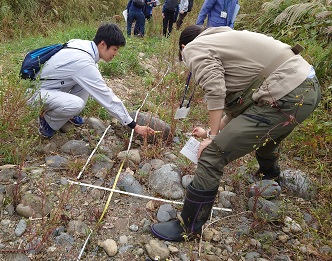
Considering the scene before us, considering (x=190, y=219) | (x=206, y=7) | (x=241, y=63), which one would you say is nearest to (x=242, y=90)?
(x=241, y=63)

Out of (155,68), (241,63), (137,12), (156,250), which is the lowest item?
(155,68)

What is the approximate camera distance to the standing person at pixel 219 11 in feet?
16.8

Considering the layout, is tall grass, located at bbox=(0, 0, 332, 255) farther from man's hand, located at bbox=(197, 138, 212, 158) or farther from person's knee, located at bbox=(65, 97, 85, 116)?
man's hand, located at bbox=(197, 138, 212, 158)

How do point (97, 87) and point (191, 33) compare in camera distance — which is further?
point (97, 87)

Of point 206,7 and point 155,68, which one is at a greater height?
point 206,7

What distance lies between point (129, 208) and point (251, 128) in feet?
3.55

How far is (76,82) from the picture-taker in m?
2.93

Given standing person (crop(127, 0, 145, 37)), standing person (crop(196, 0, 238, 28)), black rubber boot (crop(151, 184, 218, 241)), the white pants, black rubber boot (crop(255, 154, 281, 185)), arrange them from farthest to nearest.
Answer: standing person (crop(127, 0, 145, 37)) → standing person (crop(196, 0, 238, 28)) → the white pants → black rubber boot (crop(255, 154, 281, 185)) → black rubber boot (crop(151, 184, 218, 241))

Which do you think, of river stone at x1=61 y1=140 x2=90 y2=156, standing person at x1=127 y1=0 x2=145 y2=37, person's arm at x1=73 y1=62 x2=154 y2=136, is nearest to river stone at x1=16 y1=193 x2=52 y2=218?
river stone at x1=61 y1=140 x2=90 y2=156

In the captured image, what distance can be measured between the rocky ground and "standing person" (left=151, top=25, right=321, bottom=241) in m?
0.36

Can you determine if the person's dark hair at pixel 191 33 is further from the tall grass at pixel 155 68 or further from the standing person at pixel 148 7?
the standing person at pixel 148 7

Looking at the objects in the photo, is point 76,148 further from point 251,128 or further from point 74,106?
point 251,128

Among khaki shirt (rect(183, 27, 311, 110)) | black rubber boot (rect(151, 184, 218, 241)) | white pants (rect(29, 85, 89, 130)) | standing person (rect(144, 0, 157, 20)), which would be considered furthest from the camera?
standing person (rect(144, 0, 157, 20))

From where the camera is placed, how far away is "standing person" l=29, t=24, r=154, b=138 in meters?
2.80
